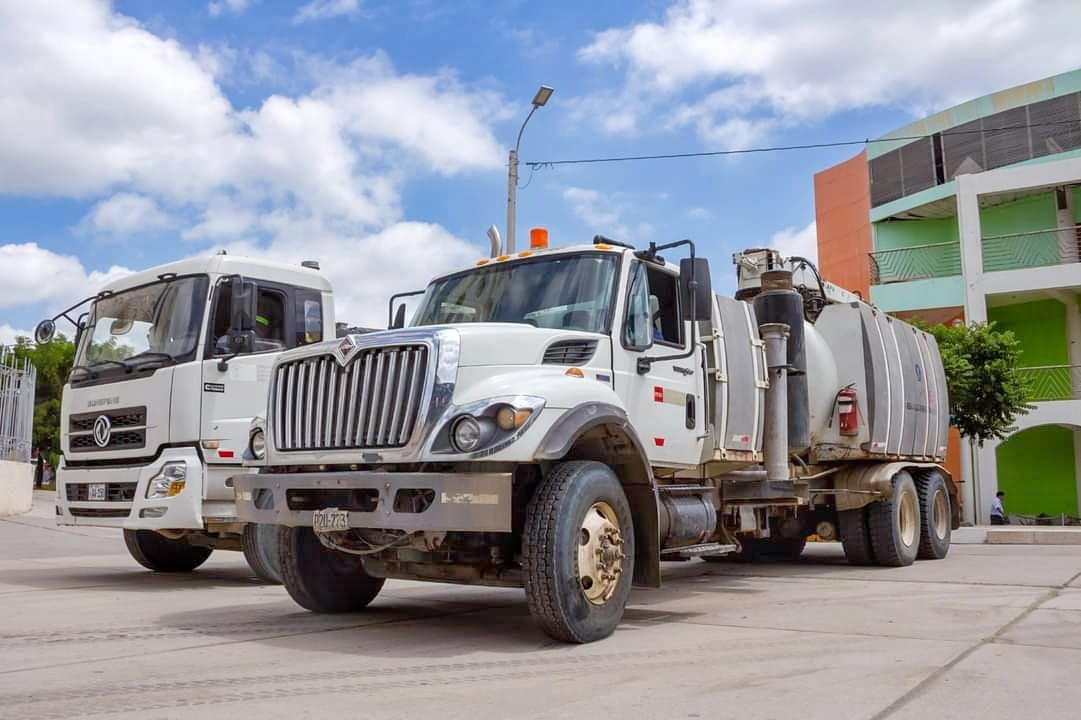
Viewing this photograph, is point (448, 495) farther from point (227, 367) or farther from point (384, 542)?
point (227, 367)

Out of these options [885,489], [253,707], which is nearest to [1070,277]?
[885,489]

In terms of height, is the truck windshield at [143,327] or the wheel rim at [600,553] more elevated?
the truck windshield at [143,327]

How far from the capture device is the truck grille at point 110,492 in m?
8.74

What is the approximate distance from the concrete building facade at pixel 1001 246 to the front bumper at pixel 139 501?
20539 millimetres

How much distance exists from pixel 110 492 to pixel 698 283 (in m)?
5.64

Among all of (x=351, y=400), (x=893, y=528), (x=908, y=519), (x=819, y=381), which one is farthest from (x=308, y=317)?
(x=908, y=519)

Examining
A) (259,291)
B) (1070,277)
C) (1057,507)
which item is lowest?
(1057,507)

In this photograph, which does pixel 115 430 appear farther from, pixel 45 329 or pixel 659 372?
pixel 659 372

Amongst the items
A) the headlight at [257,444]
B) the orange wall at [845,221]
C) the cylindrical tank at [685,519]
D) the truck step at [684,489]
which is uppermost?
the orange wall at [845,221]

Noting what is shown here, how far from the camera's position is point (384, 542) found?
19.5 ft

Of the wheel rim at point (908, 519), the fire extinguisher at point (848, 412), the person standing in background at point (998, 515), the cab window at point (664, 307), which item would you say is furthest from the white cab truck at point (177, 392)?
the person standing in background at point (998, 515)

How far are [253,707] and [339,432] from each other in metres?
2.05

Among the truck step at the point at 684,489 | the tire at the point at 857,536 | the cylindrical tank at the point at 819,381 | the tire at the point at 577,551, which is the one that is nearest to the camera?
the tire at the point at 577,551

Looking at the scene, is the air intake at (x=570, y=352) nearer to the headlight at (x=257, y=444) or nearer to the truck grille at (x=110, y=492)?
the headlight at (x=257, y=444)
